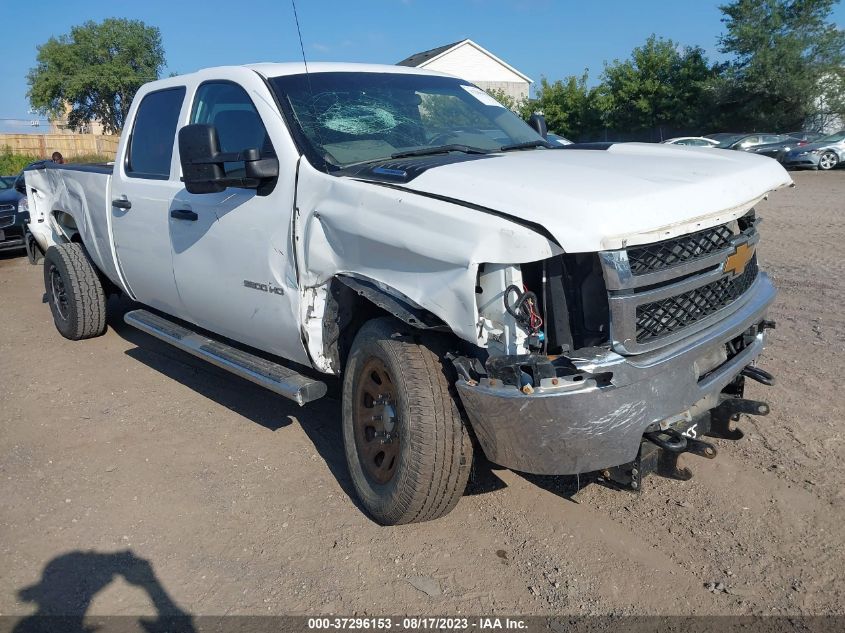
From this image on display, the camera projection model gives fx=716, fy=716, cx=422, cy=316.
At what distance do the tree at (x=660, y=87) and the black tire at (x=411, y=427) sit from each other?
34.3m

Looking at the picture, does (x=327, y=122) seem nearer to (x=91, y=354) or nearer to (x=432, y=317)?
(x=432, y=317)

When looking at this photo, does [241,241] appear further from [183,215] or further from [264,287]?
[183,215]

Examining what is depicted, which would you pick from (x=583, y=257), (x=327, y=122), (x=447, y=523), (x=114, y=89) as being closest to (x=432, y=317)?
(x=583, y=257)

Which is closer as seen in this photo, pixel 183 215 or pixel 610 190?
pixel 610 190

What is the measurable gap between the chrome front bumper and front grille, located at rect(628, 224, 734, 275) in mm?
330

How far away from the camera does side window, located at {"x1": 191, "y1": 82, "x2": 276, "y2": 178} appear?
3.88 m

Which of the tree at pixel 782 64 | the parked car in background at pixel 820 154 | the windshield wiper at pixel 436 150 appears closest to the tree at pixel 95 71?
the tree at pixel 782 64

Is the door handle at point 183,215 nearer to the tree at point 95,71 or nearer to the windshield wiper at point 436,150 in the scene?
the windshield wiper at point 436,150

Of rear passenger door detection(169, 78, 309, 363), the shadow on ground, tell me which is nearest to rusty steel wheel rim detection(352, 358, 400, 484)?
rear passenger door detection(169, 78, 309, 363)

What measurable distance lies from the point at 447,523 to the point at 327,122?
2169mm

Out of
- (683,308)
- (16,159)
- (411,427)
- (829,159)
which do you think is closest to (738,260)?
(683,308)

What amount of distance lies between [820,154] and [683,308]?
2360 centimetres

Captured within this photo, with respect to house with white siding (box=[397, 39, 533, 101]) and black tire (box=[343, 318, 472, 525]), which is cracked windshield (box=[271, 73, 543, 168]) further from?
house with white siding (box=[397, 39, 533, 101])

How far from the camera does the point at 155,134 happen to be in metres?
5.02
